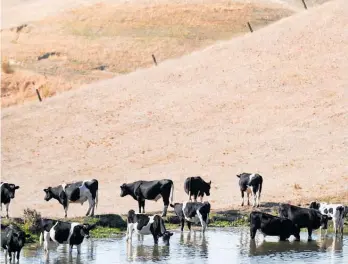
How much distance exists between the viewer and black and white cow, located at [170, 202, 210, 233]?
31938 mm

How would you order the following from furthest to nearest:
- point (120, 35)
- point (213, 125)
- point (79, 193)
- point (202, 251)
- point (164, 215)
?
point (120, 35), point (213, 125), point (79, 193), point (164, 215), point (202, 251)

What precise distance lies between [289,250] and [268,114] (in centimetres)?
3132

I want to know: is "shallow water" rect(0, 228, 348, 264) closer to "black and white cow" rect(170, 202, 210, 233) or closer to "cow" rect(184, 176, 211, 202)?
"black and white cow" rect(170, 202, 210, 233)

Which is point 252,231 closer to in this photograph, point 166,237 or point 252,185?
point 166,237

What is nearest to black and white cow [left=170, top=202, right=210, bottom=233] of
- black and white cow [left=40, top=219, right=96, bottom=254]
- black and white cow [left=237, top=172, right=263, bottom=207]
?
black and white cow [left=40, top=219, right=96, bottom=254]

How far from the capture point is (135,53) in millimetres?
→ 93312

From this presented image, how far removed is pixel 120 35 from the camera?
9862cm

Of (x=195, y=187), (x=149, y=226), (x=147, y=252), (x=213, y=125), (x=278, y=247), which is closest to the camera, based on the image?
(x=147, y=252)

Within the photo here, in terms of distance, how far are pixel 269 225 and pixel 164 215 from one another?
5.17 metres

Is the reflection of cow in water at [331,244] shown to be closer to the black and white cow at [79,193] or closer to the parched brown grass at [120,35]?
the black and white cow at [79,193]

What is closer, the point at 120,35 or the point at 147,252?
the point at 147,252

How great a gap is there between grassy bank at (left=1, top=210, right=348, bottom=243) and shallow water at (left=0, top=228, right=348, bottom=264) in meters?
0.89

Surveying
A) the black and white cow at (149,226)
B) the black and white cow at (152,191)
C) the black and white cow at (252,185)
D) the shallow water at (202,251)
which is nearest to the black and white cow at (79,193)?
the black and white cow at (152,191)

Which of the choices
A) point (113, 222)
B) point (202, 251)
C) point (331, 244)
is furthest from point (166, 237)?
point (331, 244)
